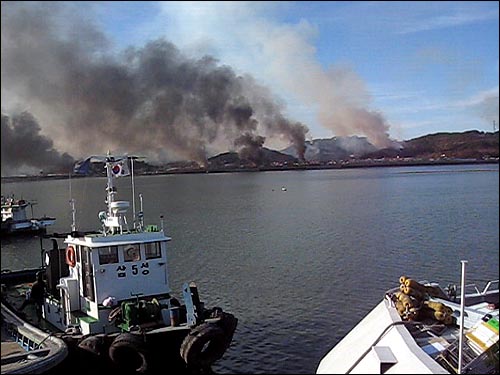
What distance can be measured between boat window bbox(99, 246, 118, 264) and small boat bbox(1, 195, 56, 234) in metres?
12.5

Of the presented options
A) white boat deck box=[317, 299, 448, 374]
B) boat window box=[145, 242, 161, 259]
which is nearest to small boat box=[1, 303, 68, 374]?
boat window box=[145, 242, 161, 259]

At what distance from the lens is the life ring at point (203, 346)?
4910 millimetres

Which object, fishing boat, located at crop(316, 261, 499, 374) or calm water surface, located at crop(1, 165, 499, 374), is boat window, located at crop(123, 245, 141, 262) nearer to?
calm water surface, located at crop(1, 165, 499, 374)

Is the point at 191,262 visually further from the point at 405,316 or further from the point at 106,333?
the point at 405,316

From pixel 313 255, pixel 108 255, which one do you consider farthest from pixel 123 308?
pixel 313 255

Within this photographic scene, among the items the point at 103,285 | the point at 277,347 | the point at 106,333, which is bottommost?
the point at 277,347

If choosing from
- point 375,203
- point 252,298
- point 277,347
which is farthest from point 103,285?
point 375,203

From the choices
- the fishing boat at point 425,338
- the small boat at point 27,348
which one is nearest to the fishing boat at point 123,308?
the small boat at point 27,348

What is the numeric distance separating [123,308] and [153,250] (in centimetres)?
71

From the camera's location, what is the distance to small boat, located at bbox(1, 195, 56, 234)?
698 inches

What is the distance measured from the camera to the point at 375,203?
56.8ft

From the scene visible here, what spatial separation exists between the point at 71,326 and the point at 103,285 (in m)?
0.52

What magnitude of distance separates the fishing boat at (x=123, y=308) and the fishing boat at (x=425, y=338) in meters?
1.96

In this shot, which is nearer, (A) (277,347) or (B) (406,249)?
(A) (277,347)
